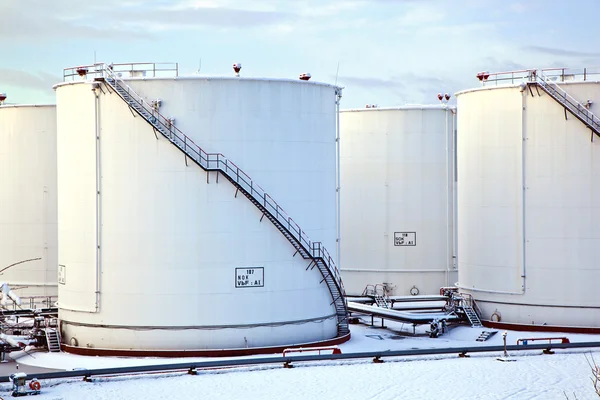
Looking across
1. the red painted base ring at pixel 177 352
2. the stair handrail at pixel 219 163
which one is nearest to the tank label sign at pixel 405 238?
the stair handrail at pixel 219 163

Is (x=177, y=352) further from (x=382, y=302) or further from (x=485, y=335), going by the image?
(x=382, y=302)

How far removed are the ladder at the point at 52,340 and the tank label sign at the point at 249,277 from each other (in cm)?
756

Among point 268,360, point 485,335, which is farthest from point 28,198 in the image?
point 485,335

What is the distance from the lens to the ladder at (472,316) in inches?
1900

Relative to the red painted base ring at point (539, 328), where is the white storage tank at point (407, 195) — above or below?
above

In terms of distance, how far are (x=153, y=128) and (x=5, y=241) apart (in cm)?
1811

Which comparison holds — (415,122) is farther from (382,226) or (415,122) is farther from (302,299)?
(302,299)

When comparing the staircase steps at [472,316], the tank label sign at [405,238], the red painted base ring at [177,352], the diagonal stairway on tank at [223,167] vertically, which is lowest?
the red painted base ring at [177,352]

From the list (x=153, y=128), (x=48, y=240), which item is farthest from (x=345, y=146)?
(x=153, y=128)

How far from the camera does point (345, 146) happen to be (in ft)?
198

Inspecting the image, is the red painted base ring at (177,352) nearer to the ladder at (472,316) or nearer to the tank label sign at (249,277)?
the tank label sign at (249,277)

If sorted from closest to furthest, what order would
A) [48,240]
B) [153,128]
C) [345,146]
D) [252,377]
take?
[252,377] < [153,128] < [48,240] < [345,146]

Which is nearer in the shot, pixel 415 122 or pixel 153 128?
pixel 153 128

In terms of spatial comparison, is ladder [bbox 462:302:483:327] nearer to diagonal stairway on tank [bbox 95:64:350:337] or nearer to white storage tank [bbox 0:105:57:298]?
diagonal stairway on tank [bbox 95:64:350:337]
